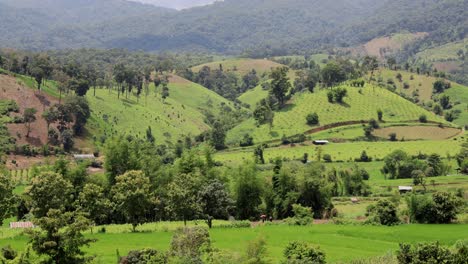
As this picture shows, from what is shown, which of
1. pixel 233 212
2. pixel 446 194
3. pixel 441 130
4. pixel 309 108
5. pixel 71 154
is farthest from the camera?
pixel 309 108

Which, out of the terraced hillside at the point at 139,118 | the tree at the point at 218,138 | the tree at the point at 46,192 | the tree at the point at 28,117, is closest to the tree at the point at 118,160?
the tree at the point at 46,192

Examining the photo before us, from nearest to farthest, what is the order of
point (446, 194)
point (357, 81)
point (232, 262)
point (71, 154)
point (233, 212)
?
point (232, 262) < point (446, 194) < point (233, 212) < point (71, 154) < point (357, 81)

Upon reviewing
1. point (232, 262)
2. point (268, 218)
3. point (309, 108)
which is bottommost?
point (268, 218)

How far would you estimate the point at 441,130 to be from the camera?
519 feet

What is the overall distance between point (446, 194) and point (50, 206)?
2041 inches

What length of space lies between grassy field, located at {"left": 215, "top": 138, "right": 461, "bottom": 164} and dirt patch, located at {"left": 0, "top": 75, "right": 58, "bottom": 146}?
159 ft

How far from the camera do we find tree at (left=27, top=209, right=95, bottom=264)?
36500 millimetres

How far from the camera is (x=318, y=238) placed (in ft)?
212

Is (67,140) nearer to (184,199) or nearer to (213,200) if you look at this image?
(213,200)

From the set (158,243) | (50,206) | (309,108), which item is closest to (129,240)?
(158,243)

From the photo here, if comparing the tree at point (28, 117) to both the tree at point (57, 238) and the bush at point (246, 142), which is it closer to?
the bush at point (246, 142)

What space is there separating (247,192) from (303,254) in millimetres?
39803

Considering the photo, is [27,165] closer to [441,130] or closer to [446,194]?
[446,194]

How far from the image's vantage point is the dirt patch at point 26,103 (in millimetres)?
140375
